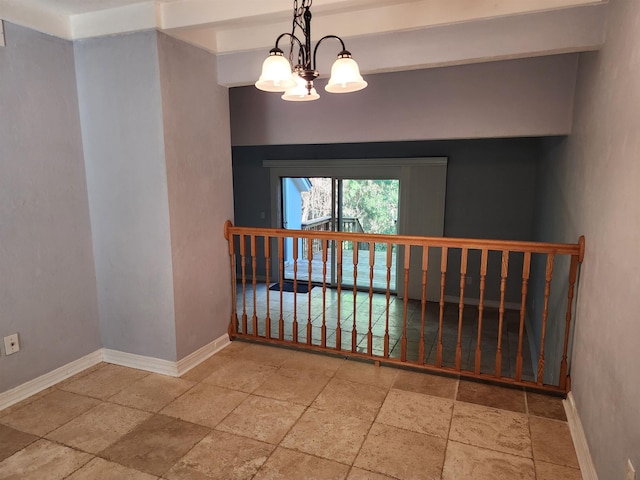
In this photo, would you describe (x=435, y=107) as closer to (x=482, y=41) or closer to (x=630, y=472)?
(x=482, y=41)

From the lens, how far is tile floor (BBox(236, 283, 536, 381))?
4.23m

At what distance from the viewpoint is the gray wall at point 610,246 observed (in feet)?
4.96

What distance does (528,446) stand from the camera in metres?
2.09

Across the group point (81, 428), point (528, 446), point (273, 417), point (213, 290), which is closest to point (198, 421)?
point (273, 417)

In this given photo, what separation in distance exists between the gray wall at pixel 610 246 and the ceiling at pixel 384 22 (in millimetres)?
271

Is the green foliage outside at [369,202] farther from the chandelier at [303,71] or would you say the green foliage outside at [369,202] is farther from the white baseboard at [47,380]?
the chandelier at [303,71]

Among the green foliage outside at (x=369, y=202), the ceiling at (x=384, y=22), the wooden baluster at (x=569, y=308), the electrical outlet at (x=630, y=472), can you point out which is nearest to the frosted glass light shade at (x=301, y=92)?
the ceiling at (x=384, y=22)

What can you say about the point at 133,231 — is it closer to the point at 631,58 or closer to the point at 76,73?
the point at 76,73

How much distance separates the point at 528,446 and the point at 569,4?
91.4 inches

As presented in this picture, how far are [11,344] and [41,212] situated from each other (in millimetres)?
832

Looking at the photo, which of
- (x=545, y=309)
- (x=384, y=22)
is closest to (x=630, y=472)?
(x=545, y=309)

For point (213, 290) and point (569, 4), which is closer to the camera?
point (569, 4)

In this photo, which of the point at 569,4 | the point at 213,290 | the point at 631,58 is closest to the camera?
the point at 631,58

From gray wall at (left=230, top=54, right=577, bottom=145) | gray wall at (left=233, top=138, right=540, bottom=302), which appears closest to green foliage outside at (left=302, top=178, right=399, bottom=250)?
gray wall at (left=233, top=138, right=540, bottom=302)
